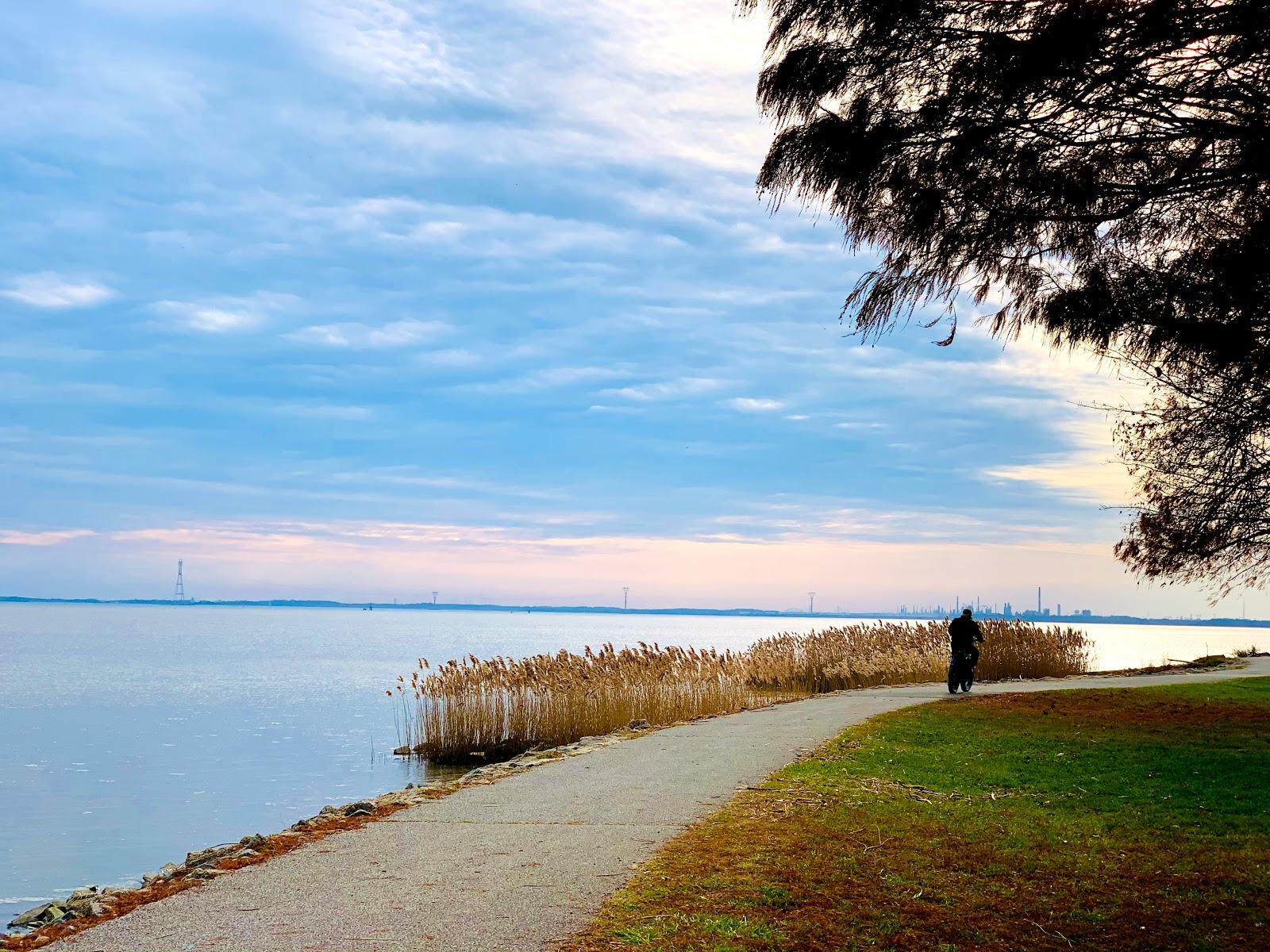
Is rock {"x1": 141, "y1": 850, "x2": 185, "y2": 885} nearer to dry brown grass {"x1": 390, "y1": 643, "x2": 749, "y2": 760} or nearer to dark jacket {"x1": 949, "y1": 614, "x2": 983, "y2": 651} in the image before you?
dry brown grass {"x1": 390, "y1": 643, "x2": 749, "y2": 760}

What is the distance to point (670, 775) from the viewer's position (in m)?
12.6

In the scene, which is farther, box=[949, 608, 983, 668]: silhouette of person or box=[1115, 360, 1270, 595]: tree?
box=[949, 608, 983, 668]: silhouette of person

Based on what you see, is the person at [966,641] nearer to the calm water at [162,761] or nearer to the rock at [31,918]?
the calm water at [162,761]

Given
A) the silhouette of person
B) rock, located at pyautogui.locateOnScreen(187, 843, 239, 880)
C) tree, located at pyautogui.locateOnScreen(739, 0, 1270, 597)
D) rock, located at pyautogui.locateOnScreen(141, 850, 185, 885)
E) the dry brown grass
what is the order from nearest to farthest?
tree, located at pyautogui.locateOnScreen(739, 0, 1270, 597), rock, located at pyautogui.locateOnScreen(141, 850, 185, 885), rock, located at pyautogui.locateOnScreen(187, 843, 239, 880), the dry brown grass, the silhouette of person

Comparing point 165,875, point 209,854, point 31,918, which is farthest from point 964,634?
point 31,918

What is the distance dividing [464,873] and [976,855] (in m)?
4.13

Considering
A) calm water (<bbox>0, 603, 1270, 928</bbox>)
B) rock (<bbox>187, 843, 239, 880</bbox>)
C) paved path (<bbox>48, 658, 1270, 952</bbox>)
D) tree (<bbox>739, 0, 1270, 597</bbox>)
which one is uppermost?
tree (<bbox>739, 0, 1270, 597</bbox>)

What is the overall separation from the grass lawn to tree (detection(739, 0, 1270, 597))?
12.0 feet

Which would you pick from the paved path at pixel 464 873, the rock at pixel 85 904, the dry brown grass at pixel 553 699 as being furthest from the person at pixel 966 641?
the rock at pixel 85 904

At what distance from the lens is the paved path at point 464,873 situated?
21.2 feet

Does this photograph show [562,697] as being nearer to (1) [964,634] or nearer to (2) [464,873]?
(1) [964,634]

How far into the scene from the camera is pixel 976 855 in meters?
8.77

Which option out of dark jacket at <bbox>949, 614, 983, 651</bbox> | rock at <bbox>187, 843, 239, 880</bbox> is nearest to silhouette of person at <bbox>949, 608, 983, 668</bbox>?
dark jacket at <bbox>949, 614, 983, 651</bbox>

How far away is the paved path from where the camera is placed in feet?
21.2
